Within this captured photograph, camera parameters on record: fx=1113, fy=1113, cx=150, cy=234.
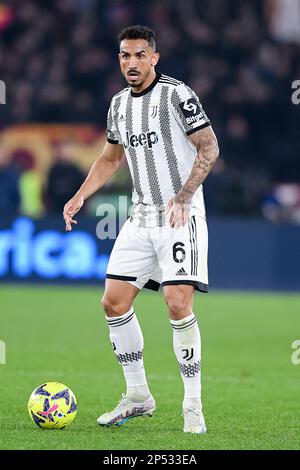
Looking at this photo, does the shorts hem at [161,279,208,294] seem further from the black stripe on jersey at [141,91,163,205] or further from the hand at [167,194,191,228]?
the black stripe on jersey at [141,91,163,205]

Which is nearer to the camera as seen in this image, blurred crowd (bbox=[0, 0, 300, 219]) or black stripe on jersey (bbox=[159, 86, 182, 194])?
black stripe on jersey (bbox=[159, 86, 182, 194])

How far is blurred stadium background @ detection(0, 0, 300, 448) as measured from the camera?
14945 millimetres

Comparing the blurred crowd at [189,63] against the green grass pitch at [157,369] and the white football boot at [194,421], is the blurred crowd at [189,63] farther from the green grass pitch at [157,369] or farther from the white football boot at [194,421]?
the white football boot at [194,421]

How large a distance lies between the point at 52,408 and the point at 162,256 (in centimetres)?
101

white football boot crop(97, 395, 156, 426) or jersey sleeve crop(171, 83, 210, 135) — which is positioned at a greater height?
jersey sleeve crop(171, 83, 210, 135)

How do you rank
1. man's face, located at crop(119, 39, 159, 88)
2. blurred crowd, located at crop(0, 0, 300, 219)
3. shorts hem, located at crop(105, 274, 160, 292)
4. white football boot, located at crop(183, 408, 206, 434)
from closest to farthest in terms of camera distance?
1. white football boot, located at crop(183, 408, 206, 434)
2. man's face, located at crop(119, 39, 159, 88)
3. shorts hem, located at crop(105, 274, 160, 292)
4. blurred crowd, located at crop(0, 0, 300, 219)

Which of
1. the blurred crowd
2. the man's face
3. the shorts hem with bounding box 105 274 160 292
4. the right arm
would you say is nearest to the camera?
the man's face

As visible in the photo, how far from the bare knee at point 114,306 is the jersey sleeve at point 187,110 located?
1.01 m

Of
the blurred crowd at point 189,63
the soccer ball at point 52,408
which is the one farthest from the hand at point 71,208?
the blurred crowd at point 189,63

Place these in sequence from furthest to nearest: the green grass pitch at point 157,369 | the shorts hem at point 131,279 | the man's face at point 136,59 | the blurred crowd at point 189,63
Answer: the blurred crowd at point 189,63, the shorts hem at point 131,279, the man's face at point 136,59, the green grass pitch at point 157,369

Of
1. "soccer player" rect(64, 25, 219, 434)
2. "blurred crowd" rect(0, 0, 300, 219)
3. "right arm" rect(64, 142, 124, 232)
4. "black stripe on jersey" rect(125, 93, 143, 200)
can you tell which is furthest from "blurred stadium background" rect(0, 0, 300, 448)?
"black stripe on jersey" rect(125, 93, 143, 200)

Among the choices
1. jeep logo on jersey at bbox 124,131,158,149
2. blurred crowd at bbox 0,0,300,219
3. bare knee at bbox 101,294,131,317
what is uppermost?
blurred crowd at bbox 0,0,300,219

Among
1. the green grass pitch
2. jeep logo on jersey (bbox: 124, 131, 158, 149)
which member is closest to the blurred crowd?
the green grass pitch

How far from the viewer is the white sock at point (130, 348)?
6219mm
